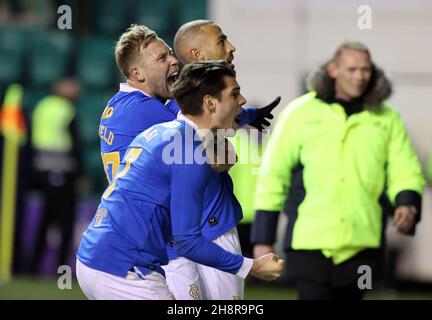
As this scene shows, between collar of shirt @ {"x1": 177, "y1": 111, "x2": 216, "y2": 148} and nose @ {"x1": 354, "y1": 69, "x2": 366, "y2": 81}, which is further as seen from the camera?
nose @ {"x1": 354, "y1": 69, "x2": 366, "y2": 81}

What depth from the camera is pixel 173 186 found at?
4.45 meters

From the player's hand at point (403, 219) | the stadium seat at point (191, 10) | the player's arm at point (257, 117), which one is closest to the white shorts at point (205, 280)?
the player's arm at point (257, 117)

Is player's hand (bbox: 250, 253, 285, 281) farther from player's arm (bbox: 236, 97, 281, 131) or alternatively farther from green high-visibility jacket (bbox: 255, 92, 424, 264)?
green high-visibility jacket (bbox: 255, 92, 424, 264)

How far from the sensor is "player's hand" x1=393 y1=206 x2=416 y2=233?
20.6 feet

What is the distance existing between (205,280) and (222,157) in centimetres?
67

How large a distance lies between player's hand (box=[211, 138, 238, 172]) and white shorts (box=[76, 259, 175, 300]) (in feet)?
1.51

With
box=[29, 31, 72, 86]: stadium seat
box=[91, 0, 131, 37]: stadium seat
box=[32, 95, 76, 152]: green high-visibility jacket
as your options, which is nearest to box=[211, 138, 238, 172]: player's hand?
box=[32, 95, 76, 152]: green high-visibility jacket

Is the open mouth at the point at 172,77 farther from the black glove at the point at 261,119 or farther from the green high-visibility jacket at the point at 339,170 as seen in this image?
the green high-visibility jacket at the point at 339,170

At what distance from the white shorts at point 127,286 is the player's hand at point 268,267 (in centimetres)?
35

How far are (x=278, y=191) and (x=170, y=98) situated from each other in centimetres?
138

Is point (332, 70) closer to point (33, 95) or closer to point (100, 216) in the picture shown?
point (100, 216)

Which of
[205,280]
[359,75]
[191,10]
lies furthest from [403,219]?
[191,10]

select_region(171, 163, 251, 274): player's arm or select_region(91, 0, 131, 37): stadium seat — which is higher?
select_region(91, 0, 131, 37): stadium seat
